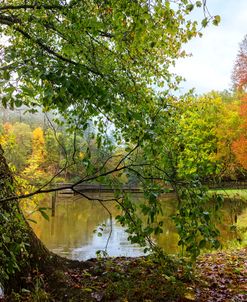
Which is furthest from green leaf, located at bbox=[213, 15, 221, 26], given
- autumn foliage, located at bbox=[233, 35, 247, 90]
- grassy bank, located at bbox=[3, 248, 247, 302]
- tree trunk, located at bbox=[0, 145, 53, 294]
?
autumn foliage, located at bbox=[233, 35, 247, 90]

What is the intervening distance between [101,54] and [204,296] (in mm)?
3120

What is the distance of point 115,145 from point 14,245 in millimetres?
1585

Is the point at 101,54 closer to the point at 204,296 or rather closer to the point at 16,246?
the point at 16,246

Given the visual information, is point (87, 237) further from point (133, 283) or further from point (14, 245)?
point (14, 245)

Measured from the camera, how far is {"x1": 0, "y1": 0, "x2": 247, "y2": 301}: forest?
2.25 m

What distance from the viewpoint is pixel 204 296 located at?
4203 mm

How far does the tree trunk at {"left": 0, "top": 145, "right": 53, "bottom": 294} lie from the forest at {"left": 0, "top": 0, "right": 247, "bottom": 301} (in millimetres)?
18

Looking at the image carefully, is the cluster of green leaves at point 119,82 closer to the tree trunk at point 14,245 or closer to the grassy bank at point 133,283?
the tree trunk at point 14,245

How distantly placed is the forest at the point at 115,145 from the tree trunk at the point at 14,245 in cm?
2

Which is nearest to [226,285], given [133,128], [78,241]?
[133,128]

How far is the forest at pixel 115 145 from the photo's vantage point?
2.25 metres

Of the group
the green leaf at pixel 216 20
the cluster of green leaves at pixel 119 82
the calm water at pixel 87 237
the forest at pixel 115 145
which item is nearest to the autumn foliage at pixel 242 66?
the calm water at pixel 87 237

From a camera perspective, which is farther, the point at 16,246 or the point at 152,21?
the point at 152,21

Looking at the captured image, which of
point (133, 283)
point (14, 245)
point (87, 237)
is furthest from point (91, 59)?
point (87, 237)
